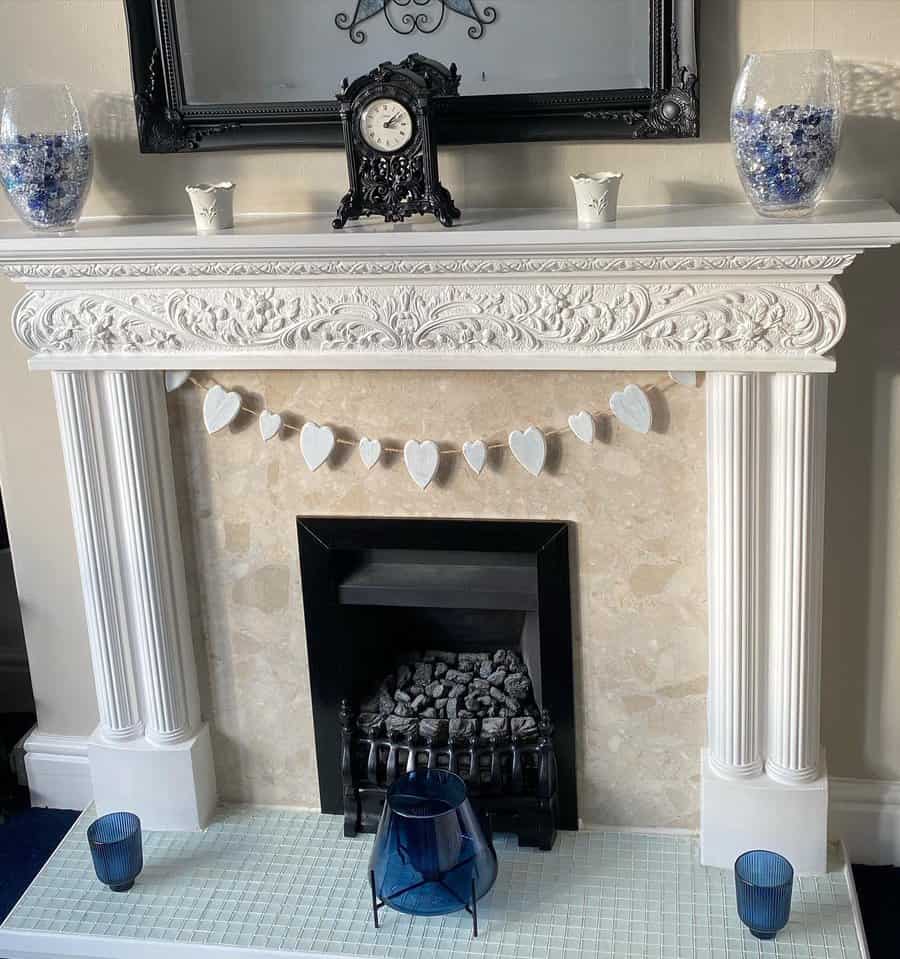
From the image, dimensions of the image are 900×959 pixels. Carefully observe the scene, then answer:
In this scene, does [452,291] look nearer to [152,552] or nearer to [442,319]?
[442,319]

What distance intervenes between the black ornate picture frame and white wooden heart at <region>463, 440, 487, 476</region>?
0.53 metres

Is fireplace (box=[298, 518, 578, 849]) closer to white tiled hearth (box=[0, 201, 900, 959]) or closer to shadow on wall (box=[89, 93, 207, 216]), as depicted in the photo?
white tiled hearth (box=[0, 201, 900, 959])

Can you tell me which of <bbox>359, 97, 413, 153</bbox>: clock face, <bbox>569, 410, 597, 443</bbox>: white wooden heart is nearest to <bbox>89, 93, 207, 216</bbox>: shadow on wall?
<bbox>359, 97, 413, 153</bbox>: clock face

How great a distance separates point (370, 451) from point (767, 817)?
995 mm

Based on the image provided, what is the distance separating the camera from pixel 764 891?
2.17 metres

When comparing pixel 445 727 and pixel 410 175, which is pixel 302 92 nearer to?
pixel 410 175

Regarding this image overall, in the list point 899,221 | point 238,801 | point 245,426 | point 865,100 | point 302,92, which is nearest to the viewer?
point 899,221

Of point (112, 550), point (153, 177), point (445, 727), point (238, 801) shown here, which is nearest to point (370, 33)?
point (153, 177)

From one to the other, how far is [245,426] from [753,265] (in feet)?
3.20

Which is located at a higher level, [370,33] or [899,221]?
[370,33]

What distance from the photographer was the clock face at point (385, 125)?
2018 millimetres

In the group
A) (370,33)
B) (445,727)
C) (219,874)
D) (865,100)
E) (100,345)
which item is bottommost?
(219,874)

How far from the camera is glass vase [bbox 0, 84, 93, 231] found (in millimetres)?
2119

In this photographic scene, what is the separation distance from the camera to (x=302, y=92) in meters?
2.17
